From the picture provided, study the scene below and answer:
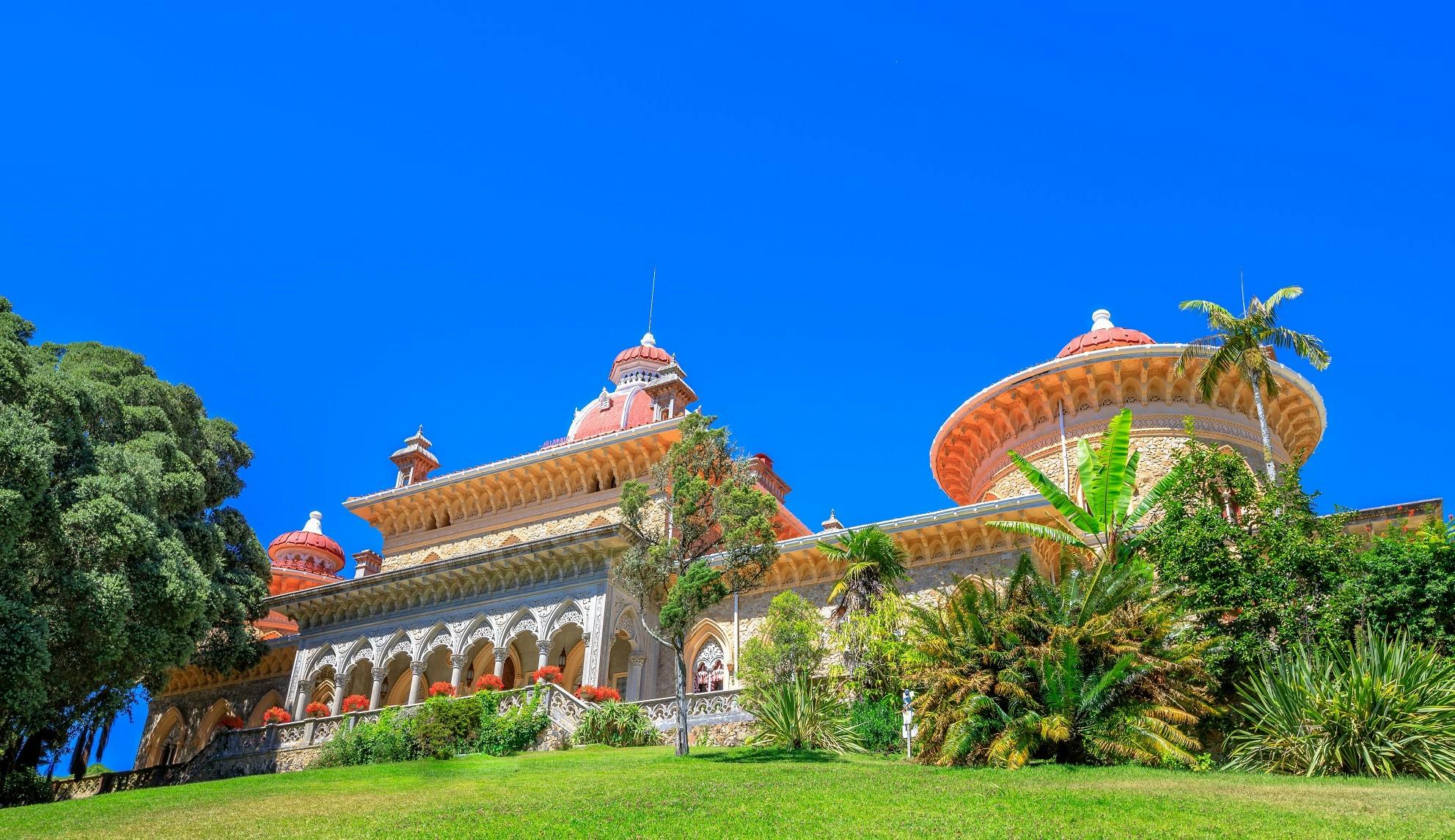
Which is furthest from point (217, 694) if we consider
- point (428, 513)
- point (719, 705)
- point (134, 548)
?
point (719, 705)

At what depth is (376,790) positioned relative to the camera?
1659cm

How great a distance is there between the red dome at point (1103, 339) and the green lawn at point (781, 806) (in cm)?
1918

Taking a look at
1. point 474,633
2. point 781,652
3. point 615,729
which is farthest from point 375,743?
point 781,652

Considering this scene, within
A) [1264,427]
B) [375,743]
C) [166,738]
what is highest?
[1264,427]

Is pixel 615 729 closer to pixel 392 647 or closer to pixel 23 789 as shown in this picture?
pixel 392 647

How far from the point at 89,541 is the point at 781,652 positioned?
1376 centimetres

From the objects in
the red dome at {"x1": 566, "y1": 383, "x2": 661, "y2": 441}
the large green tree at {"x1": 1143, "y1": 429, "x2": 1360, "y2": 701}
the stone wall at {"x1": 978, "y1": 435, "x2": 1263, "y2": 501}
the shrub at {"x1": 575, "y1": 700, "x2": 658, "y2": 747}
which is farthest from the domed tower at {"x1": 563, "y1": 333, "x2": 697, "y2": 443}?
the large green tree at {"x1": 1143, "y1": 429, "x2": 1360, "y2": 701}

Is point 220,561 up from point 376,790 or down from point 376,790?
up

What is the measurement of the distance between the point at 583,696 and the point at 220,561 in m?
10.8

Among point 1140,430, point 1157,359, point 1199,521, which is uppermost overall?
point 1157,359

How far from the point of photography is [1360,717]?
15203 mm

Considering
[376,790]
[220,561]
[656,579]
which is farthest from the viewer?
[220,561]

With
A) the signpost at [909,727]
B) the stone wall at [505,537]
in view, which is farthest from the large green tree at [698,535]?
the stone wall at [505,537]

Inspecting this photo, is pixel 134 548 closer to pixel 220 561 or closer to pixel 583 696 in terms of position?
pixel 220 561
